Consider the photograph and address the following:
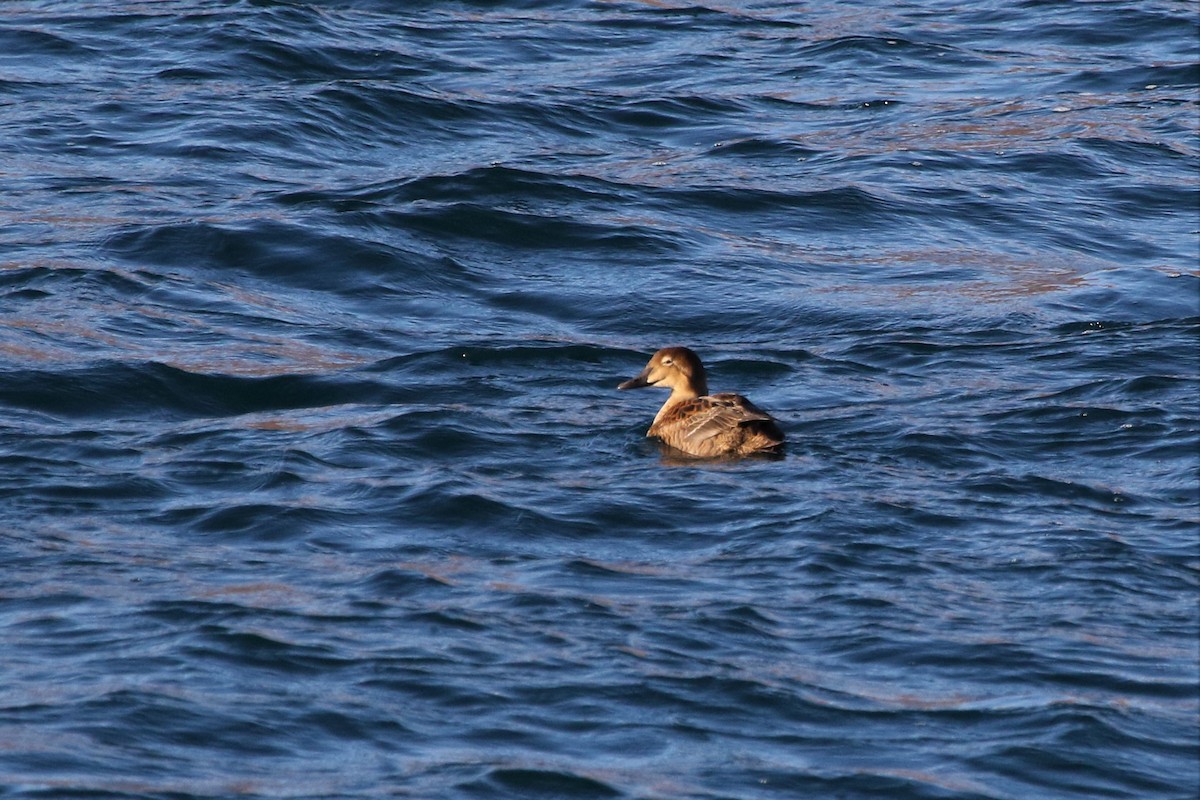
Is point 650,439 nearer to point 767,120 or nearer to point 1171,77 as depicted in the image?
point 767,120

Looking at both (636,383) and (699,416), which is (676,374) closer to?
(636,383)

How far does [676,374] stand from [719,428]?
2.65ft

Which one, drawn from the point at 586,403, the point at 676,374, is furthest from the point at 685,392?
the point at 586,403

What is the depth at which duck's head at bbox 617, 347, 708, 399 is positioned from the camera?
1082cm

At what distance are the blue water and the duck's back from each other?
8.4 inches

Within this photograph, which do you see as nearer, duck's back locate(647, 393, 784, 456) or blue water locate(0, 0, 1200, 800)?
blue water locate(0, 0, 1200, 800)

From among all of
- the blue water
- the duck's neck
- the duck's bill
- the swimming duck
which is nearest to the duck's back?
the swimming duck

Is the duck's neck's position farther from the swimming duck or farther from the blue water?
the blue water

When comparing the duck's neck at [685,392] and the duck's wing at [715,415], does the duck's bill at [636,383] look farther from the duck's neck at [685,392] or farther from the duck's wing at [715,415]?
the duck's wing at [715,415]

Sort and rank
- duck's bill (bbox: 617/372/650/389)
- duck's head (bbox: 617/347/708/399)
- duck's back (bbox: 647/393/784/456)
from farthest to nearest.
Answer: duck's bill (bbox: 617/372/650/389) → duck's head (bbox: 617/347/708/399) → duck's back (bbox: 647/393/784/456)

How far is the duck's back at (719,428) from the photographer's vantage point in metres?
9.89

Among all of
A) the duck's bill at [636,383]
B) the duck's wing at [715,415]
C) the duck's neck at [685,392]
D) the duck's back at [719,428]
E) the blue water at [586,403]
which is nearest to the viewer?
the blue water at [586,403]

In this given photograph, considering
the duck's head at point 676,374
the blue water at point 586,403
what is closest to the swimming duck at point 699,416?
the duck's head at point 676,374

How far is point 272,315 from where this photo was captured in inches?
490
